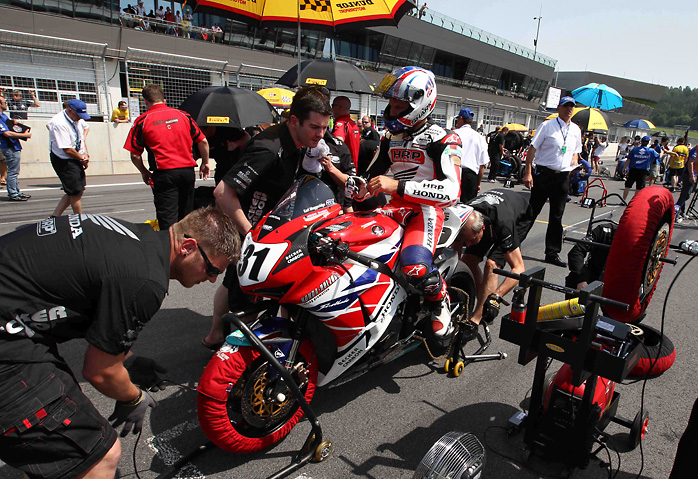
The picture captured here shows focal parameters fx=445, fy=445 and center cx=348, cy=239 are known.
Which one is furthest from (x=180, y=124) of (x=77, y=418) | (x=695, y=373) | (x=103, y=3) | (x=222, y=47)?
(x=222, y=47)

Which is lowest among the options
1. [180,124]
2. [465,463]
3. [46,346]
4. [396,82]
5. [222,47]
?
[465,463]

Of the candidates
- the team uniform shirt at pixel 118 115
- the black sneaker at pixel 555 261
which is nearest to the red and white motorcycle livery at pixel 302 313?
the black sneaker at pixel 555 261

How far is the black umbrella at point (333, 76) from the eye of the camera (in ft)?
24.4

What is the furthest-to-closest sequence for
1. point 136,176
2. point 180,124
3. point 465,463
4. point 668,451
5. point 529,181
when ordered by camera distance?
point 136,176 → point 529,181 → point 180,124 → point 668,451 → point 465,463

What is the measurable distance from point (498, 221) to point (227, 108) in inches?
169

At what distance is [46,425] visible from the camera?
1565mm

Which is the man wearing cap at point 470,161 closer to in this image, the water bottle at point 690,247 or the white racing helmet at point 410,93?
the white racing helmet at point 410,93

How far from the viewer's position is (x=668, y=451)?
262 centimetres

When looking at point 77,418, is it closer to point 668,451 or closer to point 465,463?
point 465,463

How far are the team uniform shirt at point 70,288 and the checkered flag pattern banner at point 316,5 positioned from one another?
17.7 ft

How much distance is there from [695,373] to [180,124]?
5.39 metres

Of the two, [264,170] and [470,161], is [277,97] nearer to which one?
[470,161]

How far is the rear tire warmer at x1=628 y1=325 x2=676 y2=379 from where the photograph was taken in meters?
2.44

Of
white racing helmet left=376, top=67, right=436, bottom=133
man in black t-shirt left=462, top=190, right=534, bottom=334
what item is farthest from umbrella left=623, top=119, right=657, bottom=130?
white racing helmet left=376, top=67, right=436, bottom=133
